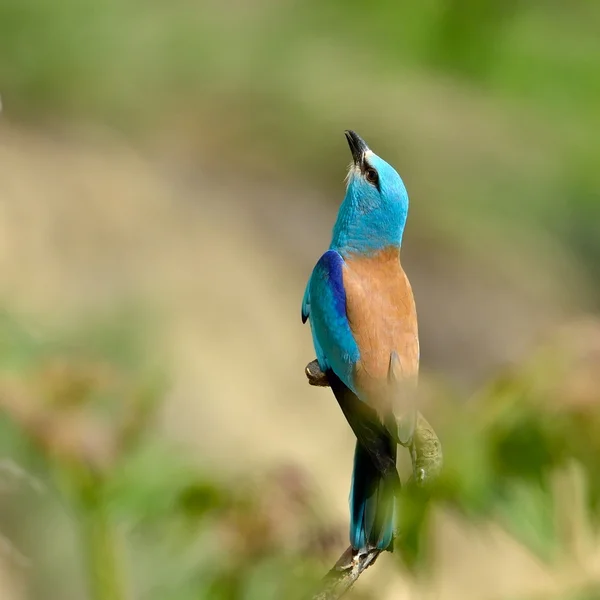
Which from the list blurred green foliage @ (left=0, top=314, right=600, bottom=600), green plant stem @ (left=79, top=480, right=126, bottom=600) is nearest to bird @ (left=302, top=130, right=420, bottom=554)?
blurred green foliage @ (left=0, top=314, right=600, bottom=600)

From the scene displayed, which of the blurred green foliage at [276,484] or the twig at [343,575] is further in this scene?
the blurred green foliage at [276,484]

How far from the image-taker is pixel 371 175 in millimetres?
1318

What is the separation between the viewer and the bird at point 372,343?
107 centimetres

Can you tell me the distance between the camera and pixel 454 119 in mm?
8180

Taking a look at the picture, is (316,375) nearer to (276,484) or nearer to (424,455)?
(424,455)

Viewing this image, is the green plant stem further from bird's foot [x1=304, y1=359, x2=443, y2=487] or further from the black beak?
bird's foot [x1=304, y1=359, x2=443, y2=487]

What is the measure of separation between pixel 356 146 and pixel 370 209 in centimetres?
9

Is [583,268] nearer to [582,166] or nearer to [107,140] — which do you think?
[582,166]

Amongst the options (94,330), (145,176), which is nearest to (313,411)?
(94,330)

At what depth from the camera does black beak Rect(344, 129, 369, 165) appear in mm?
1316

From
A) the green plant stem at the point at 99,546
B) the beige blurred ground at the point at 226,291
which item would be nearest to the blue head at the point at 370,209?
the green plant stem at the point at 99,546

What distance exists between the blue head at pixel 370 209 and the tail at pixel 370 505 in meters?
0.27

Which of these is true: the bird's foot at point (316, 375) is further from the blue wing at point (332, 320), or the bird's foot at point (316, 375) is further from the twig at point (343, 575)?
the twig at point (343, 575)

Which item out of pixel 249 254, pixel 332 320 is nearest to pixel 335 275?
pixel 332 320
